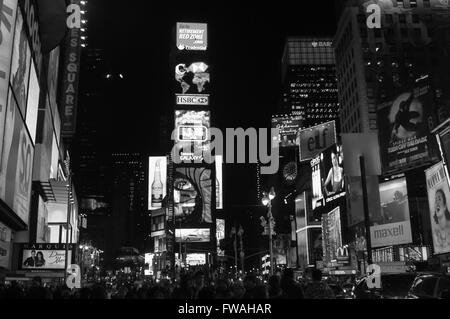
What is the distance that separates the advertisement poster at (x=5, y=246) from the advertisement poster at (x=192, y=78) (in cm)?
8559

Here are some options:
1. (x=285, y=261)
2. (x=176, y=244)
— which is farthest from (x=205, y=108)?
(x=285, y=261)

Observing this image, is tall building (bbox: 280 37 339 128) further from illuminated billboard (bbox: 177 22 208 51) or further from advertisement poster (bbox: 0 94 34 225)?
advertisement poster (bbox: 0 94 34 225)

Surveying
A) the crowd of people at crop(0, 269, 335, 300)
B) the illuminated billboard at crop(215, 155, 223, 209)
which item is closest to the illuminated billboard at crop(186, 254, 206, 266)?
the illuminated billboard at crop(215, 155, 223, 209)

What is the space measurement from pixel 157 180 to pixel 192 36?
4036cm

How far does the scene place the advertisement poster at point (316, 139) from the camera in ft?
214

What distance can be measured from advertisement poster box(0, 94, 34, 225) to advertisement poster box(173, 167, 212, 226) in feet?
260

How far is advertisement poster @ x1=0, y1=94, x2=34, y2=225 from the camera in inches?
755

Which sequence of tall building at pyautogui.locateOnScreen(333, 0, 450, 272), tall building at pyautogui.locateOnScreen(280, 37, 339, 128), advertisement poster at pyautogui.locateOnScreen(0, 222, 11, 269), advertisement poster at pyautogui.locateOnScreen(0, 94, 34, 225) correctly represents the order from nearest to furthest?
1. advertisement poster at pyautogui.locateOnScreen(0, 94, 34, 225)
2. advertisement poster at pyautogui.locateOnScreen(0, 222, 11, 269)
3. tall building at pyautogui.locateOnScreen(333, 0, 450, 272)
4. tall building at pyautogui.locateOnScreen(280, 37, 339, 128)

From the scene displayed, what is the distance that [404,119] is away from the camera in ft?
101

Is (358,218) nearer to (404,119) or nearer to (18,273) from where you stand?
(404,119)

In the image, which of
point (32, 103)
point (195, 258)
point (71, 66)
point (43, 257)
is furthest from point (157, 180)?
point (32, 103)

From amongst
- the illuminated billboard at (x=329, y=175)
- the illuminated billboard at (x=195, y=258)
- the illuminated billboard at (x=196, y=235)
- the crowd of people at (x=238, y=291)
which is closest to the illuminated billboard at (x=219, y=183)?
the illuminated billboard at (x=196, y=235)

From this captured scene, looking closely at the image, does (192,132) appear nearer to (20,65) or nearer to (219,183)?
(219,183)

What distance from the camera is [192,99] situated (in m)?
109
